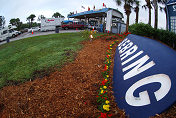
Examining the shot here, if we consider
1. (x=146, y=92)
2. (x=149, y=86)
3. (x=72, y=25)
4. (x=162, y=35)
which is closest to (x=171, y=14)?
(x=162, y=35)

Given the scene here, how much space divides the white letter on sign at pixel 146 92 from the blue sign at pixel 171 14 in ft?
8.40

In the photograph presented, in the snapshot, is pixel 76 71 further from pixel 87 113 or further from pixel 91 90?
pixel 87 113

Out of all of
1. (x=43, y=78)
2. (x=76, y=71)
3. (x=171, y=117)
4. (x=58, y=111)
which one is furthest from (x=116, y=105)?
(x=43, y=78)

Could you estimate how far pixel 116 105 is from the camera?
2.68 metres

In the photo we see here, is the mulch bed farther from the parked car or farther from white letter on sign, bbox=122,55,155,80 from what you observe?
the parked car

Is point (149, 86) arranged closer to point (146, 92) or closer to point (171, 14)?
point (146, 92)

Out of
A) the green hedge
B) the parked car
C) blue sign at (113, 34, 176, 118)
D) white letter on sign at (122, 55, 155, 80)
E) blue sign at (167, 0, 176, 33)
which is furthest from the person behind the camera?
the parked car

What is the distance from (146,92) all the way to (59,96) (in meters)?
2.34

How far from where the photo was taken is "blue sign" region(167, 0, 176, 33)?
3.87 m

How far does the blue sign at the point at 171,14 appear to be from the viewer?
3.87 metres

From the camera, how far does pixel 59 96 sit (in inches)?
136

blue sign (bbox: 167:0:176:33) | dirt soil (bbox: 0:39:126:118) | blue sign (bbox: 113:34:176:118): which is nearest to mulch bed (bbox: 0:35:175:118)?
dirt soil (bbox: 0:39:126:118)

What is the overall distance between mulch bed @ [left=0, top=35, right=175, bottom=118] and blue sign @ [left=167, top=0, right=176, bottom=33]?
256cm

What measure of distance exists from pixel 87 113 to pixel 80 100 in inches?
21.6
